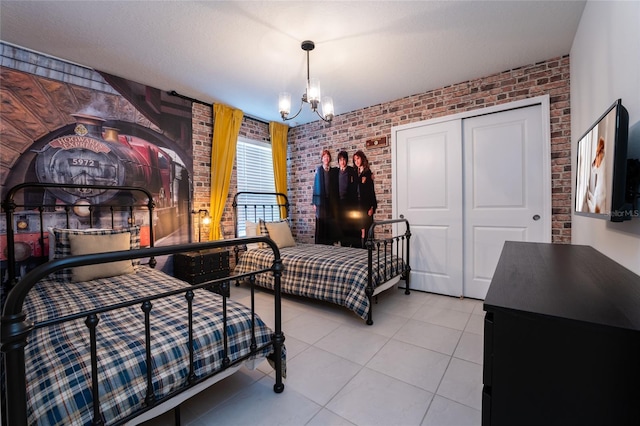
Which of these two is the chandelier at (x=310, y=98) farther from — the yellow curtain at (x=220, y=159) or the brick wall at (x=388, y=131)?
the yellow curtain at (x=220, y=159)

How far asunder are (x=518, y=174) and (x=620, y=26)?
176 cm

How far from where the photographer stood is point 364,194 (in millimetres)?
3945

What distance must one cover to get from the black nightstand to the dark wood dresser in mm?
2735

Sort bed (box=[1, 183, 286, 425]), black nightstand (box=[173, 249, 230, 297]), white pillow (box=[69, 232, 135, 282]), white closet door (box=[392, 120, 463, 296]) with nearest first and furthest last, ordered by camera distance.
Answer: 1. bed (box=[1, 183, 286, 425])
2. white pillow (box=[69, 232, 135, 282])
3. black nightstand (box=[173, 249, 230, 297])
4. white closet door (box=[392, 120, 463, 296])

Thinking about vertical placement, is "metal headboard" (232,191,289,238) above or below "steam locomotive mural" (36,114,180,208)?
below

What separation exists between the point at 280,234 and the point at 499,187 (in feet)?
8.97

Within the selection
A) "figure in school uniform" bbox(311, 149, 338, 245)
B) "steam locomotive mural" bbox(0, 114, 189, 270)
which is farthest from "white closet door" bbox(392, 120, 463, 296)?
"steam locomotive mural" bbox(0, 114, 189, 270)

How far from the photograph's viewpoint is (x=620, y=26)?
1.30 meters

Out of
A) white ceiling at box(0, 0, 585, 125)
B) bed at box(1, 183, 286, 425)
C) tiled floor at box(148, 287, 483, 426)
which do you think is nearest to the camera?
bed at box(1, 183, 286, 425)

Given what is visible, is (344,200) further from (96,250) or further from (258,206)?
(96,250)

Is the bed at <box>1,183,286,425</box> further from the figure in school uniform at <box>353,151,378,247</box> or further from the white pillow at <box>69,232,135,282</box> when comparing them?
the figure in school uniform at <box>353,151,378,247</box>

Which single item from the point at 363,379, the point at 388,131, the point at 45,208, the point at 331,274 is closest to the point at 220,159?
the point at 45,208

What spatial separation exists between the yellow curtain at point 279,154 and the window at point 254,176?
10 cm

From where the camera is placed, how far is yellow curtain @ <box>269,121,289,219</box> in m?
4.46
